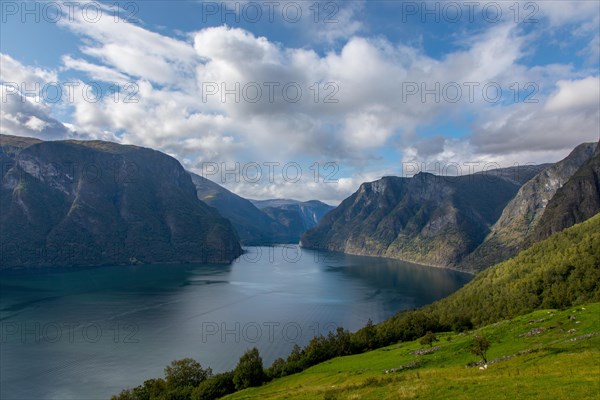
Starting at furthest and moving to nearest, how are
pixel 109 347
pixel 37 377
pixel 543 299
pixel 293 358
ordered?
pixel 109 347 < pixel 543 299 < pixel 37 377 < pixel 293 358

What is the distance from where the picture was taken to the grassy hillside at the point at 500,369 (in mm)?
28003

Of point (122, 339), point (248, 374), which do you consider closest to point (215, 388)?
point (248, 374)

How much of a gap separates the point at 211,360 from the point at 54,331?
7659cm

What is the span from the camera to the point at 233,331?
159500 mm

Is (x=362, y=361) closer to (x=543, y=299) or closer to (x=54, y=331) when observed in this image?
(x=543, y=299)

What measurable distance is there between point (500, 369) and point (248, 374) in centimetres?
5199

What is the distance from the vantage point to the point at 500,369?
3831 centimetres

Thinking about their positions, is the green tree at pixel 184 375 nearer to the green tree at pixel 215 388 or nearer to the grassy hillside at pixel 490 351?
the grassy hillside at pixel 490 351

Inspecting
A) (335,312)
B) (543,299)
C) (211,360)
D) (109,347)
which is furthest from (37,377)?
(543,299)

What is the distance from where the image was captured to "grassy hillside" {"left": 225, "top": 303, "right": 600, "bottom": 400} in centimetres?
2800

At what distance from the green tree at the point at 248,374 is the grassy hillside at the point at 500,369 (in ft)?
16.7

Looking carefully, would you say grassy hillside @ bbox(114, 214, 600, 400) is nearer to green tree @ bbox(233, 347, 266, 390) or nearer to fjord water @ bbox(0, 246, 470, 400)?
green tree @ bbox(233, 347, 266, 390)

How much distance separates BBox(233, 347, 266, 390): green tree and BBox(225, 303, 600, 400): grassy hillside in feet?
16.7

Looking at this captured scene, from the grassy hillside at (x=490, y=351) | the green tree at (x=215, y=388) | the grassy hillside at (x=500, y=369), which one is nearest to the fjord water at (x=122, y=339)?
the grassy hillside at (x=490, y=351)
